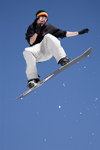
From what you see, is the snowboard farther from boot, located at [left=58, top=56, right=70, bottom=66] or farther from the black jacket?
the black jacket

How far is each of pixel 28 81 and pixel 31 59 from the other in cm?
61

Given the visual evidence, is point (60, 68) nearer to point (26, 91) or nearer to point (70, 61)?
point (70, 61)

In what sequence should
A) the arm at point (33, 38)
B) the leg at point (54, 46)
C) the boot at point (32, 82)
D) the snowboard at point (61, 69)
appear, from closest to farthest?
the snowboard at point (61, 69)
the leg at point (54, 46)
the arm at point (33, 38)
the boot at point (32, 82)

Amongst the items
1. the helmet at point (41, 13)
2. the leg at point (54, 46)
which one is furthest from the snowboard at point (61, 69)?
the helmet at point (41, 13)

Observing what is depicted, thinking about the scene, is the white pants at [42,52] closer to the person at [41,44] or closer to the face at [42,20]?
the person at [41,44]

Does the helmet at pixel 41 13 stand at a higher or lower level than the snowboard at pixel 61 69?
higher

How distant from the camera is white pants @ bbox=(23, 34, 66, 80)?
7117 mm

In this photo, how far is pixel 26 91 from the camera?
299 inches

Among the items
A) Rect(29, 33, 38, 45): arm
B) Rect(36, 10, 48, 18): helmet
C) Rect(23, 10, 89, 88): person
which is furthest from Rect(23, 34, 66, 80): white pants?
Rect(36, 10, 48, 18): helmet

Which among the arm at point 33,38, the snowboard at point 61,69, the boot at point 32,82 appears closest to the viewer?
the snowboard at point 61,69

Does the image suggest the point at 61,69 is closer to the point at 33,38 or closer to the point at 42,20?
the point at 33,38

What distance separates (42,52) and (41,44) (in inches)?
10.2

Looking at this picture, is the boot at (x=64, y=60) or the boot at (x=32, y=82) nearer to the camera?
the boot at (x=64, y=60)

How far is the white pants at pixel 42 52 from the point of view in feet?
23.4
